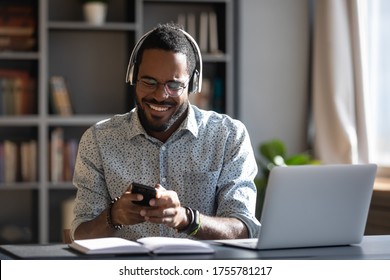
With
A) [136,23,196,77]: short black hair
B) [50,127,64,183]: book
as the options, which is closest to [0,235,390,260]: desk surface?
[136,23,196,77]: short black hair

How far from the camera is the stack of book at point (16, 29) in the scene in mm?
4945

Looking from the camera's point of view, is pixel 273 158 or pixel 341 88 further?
pixel 273 158

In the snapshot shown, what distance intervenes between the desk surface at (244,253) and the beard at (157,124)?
2.09ft

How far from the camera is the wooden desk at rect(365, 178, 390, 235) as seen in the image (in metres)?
4.10

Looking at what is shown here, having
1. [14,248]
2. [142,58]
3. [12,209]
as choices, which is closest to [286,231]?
[14,248]

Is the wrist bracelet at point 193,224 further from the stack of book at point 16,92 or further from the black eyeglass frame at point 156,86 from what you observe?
the stack of book at point 16,92

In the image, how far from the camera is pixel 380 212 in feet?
13.7

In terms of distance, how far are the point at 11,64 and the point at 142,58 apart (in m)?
2.71

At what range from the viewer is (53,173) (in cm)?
494

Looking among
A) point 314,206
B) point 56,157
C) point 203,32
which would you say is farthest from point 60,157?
point 314,206

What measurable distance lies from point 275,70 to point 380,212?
53.6 inches

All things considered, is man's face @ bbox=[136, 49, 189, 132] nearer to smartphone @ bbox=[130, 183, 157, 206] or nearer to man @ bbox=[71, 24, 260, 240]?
man @ bbox=[71, 24, 260, 240]

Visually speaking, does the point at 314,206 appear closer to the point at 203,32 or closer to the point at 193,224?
the point at 193,224

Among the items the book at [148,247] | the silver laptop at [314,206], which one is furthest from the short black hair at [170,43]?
the book at [148,247]
